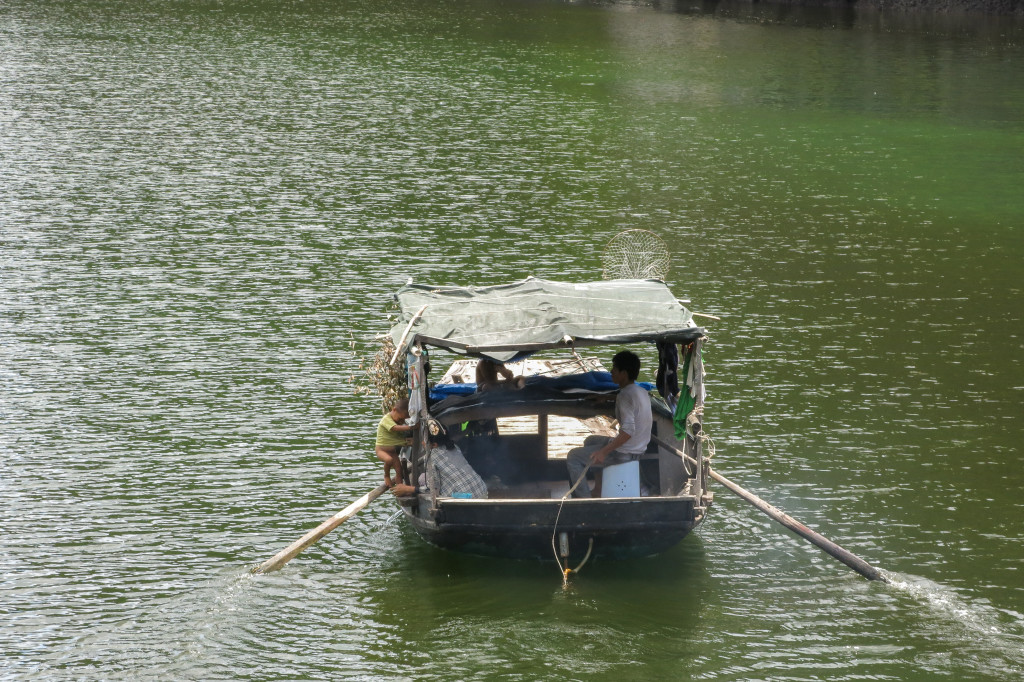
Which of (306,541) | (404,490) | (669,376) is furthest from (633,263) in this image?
(306,541)

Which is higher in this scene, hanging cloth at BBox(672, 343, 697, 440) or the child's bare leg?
hanging cloth at BBox(672, 343, 697, 440)

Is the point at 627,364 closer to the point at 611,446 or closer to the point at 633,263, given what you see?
the point at 611,446

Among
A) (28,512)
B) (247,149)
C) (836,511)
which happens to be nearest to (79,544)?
(28,512)

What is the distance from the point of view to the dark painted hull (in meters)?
12.4

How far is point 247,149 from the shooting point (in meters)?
33.8

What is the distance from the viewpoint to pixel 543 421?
48.2 feet

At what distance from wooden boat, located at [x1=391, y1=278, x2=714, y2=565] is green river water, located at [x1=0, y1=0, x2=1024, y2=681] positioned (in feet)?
2.27

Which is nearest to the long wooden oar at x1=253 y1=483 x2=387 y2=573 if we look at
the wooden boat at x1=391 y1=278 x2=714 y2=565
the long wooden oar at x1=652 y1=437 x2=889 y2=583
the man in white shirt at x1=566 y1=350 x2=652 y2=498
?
the wooden boat at x1=391 y1=278 x2=714 y2=565

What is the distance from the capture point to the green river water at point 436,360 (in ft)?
40.8

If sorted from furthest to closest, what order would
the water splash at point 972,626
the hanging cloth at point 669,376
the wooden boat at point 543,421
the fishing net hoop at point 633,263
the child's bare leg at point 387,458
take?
1. the fishing net hoop at point 633,263
2. the hanging cloth at point 669,376
3. the child's bare leg at point 387,458
4. the wooden boat at point 543,421
5. the water splash at point 972,626

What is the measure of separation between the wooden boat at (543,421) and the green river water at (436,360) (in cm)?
69

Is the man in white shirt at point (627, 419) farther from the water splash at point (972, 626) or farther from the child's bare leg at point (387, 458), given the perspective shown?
the water splash at point (972, 626)

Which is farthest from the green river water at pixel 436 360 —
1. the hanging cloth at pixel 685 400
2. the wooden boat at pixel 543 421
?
the hanging cloth at pixel 685 400

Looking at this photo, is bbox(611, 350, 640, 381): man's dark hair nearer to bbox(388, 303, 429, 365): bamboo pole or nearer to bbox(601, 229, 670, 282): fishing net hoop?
bbox(388, 303, 429, 365): bamboo pole
